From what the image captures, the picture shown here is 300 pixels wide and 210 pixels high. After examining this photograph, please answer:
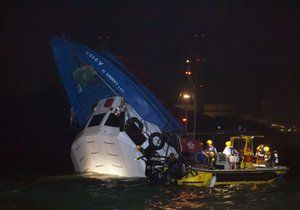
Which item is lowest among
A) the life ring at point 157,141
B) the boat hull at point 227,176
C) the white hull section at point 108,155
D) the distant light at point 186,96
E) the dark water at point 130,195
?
the dark water at point 130,195

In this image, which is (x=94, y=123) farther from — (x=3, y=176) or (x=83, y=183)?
(x=3, y=176)

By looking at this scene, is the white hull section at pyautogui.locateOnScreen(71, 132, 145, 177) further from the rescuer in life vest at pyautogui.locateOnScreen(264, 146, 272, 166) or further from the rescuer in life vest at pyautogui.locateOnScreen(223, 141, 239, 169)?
the rescuer in life vest at pyautogui.locateOnScreen(264, 146, 272, 166)

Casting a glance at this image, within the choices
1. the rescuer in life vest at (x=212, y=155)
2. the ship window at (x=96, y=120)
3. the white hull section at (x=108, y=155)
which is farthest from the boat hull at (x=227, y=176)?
the ship window at (x=96, y=120)

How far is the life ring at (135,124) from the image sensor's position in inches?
899

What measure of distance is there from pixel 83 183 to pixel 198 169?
524 centimetres

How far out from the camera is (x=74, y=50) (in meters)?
24.5

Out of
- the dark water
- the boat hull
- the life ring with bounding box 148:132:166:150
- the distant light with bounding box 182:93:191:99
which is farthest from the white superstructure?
the distant light with bounding box 182:93:191:99

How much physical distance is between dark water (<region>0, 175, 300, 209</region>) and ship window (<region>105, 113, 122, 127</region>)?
2.58 meters

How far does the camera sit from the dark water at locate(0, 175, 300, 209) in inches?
646

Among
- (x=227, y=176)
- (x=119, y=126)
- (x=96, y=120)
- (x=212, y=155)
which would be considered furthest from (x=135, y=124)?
(x=227, y=176)

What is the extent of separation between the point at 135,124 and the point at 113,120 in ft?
3.67

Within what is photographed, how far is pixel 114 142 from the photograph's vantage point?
22125 mm

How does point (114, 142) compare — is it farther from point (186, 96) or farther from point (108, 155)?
point (186, 96)

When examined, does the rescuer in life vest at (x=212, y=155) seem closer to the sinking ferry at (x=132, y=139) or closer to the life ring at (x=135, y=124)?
the sinking ferry at (x=132, y=139)
